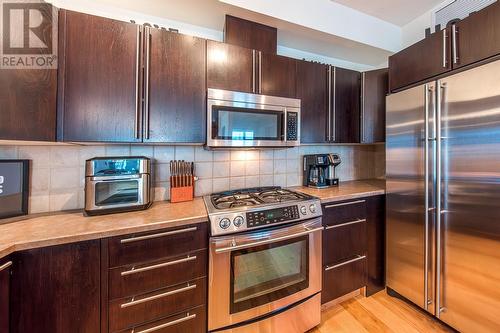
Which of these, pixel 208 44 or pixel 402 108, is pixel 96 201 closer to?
pixel 208 44

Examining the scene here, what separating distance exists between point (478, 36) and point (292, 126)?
1.27 metres

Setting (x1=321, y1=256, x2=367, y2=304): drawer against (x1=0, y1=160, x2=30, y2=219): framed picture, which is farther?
(x1=321, y1=256, x2=367, y2=304): drawer

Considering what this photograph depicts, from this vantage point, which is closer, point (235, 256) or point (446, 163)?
point (235, 256)

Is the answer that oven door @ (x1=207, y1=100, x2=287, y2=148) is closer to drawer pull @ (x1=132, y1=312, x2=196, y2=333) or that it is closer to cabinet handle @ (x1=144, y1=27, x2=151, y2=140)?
cabinet handle @ (x1=144, y1=27, x2=151, y2=140)

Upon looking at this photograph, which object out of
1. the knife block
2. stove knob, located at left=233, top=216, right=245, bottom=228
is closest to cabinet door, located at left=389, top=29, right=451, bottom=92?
stove knob, located at left=233, top=216, right=245, bottom=228

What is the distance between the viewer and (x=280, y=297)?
139 centimetres

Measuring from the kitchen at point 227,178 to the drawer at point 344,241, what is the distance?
0.02 m

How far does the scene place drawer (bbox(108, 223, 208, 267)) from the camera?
1.07m

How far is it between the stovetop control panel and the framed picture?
4.75 feet

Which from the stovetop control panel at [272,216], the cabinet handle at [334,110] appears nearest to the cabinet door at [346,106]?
the cabinet handle at [334,110]

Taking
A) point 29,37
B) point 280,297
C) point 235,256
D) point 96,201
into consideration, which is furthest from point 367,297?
point 29,37

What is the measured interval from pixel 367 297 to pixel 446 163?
1.34 meters

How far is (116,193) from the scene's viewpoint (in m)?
1.35

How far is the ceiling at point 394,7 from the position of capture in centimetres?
196
